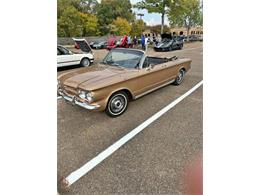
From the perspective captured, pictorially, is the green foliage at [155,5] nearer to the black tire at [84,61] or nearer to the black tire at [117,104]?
the black tire at [84,61]

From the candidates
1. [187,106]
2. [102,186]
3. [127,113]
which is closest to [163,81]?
[187,106]

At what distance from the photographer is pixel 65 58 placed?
8133 millimetres

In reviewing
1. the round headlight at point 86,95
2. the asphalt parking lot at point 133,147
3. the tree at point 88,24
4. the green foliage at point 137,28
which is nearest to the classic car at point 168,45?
the green foliage at point 137,28

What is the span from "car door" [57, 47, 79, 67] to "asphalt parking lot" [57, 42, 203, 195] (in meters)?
4.05

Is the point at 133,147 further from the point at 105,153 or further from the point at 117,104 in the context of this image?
the point at 117,104

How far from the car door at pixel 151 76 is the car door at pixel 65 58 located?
474 cm

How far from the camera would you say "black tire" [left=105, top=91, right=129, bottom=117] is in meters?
Result: 3.78

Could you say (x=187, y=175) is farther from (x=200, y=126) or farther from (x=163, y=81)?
(x=163, y=81)

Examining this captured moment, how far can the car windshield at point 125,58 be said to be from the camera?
4.31 metres

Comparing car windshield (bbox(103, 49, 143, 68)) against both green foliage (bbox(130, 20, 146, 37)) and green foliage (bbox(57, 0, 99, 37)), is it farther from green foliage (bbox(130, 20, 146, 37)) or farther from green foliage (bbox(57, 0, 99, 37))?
green foliage (bbox(130, 20, 146, 37))

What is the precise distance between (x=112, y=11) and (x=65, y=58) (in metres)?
31.7

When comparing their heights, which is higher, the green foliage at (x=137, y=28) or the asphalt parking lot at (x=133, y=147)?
the green foliage at (x=137, y=28)

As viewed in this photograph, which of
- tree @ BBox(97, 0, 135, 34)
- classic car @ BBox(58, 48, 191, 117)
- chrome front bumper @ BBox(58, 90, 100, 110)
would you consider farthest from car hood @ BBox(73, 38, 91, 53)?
tree @ BBox(97, 0, 135, 34)

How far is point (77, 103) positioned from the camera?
3.59 m
